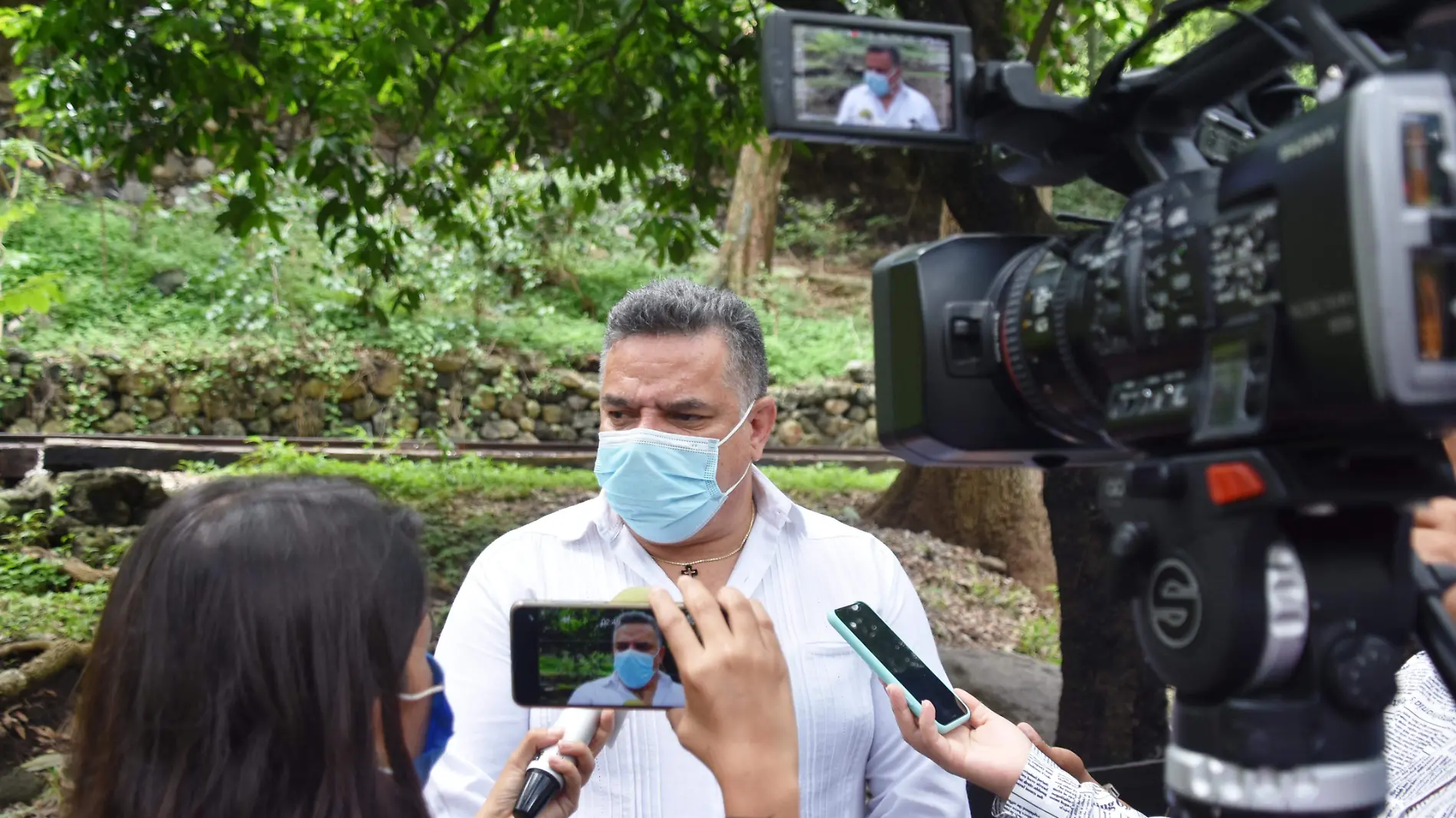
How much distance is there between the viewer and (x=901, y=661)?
1688mm

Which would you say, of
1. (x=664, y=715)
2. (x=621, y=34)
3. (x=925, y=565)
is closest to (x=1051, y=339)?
(x=664, y=715)

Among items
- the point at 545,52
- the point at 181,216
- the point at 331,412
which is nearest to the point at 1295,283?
the point at 545,52

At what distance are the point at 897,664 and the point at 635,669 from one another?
546mm

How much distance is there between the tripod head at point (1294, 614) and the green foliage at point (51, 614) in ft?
15.6

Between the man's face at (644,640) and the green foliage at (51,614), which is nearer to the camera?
the man's face at (644,640)

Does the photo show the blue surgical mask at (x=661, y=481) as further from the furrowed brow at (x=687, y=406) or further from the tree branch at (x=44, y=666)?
the tree branch at (x=44, y=666)

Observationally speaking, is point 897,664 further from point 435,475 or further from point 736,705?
point 435,475

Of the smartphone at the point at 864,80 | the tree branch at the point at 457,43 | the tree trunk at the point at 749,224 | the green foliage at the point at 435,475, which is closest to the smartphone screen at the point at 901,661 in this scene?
the smartphone at the point at 864,80

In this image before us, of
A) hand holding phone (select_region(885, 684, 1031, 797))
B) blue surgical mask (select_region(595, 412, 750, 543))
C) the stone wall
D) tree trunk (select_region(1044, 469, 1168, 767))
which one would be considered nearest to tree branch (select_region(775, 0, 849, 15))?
tree trunk (select_region(1044, 469, 1168, 767))

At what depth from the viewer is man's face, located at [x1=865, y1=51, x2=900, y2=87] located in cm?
130

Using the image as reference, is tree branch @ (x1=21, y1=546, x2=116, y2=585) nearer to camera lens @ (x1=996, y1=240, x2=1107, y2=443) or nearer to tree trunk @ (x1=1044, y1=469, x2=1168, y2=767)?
tree trunk @ (x1=1044, y1=469, x2=1168, y2=767)

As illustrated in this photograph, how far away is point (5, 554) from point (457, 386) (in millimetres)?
8504

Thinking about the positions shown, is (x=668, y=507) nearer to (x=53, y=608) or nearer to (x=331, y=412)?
(x=53, y=608)

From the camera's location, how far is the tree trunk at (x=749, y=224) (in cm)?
1614
